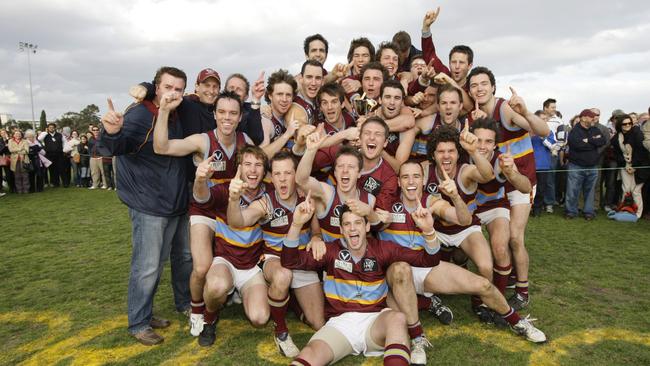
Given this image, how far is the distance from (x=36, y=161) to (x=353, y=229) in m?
14.7

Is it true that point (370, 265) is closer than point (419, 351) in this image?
No

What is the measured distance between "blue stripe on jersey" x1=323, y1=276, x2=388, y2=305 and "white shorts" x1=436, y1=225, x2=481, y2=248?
3.50ft

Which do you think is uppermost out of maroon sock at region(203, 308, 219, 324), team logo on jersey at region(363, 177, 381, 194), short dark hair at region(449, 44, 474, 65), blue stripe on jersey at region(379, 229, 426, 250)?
short dark hair at region(449, 44, 474, 65)

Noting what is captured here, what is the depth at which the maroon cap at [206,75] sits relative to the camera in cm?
473

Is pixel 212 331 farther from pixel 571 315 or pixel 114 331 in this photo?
pixel 571 315

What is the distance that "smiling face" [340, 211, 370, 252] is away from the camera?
3.67 meters

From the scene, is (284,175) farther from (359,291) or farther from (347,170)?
(359,291)

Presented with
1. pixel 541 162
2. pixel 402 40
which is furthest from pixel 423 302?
pixel 541 162

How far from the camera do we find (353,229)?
3676 millimetres

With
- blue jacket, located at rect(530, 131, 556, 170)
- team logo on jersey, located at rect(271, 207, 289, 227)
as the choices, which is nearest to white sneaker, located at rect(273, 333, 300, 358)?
team logo on jersey, located at rect(271, 207, 289, 227)

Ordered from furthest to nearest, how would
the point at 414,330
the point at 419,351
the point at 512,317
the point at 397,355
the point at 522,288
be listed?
the point at 522,288 < the point at 512,317 < the point at 414,330 < the point at 419,351 < the point at 397,355

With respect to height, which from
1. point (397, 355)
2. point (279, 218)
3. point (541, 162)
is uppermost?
point (541, 162)

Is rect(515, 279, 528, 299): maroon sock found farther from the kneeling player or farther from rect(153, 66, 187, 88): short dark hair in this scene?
rect(153, 66, 187, 88): short dark hair

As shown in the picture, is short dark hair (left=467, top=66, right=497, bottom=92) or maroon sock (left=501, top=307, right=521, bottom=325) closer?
maroon sock (left=501, top=307, right=521, bottom=325)
